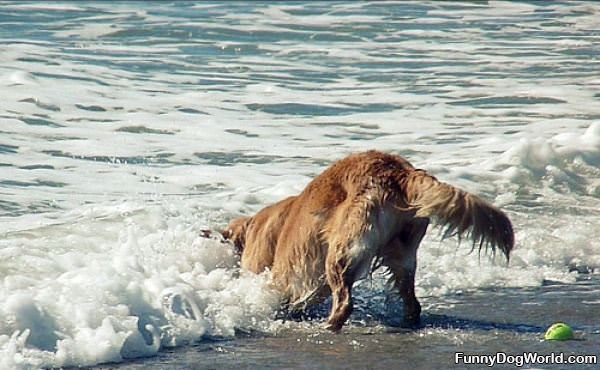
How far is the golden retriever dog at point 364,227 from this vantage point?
Answer: 5.66 m

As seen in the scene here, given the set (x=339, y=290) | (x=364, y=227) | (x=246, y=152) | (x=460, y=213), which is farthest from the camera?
(x=246, y=152)

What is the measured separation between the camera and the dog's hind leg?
5.91 m

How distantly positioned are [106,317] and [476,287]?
253cm

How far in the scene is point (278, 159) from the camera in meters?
10.9

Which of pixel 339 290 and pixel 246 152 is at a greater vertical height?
pixel 339 290

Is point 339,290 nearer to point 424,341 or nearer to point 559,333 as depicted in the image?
point 424,341

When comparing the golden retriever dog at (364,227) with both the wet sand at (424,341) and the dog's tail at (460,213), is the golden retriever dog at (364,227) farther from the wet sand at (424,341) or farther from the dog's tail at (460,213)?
the wet sand at (424,341)

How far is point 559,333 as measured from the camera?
5.78m

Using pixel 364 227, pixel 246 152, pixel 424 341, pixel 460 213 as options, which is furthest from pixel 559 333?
pixel 246 152

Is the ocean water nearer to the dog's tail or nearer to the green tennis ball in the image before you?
the green tennis ball

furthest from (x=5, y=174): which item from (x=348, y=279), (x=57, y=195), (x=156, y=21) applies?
(x=156, y=21)

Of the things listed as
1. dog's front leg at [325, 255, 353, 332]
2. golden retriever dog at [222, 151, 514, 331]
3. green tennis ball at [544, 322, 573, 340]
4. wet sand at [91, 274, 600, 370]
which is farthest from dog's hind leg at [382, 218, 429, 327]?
green tennis ball at [544, 322, 573, 340]

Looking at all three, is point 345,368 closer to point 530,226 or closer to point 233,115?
point 530,226

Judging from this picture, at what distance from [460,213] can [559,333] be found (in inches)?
31.6
